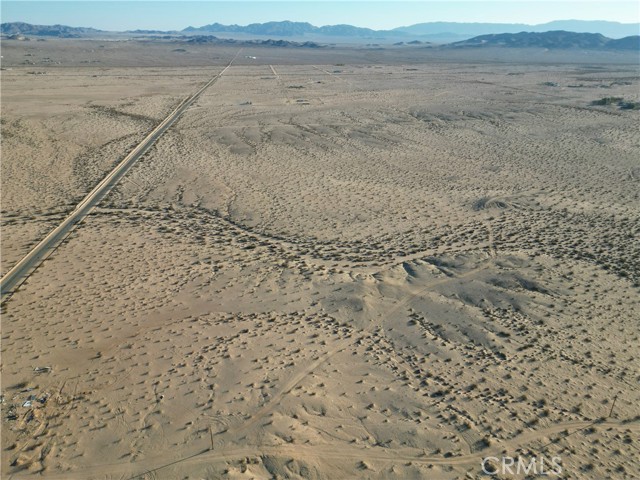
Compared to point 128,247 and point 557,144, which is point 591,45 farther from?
point 128,247

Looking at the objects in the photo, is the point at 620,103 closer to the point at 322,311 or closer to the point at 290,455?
the point at 322,311

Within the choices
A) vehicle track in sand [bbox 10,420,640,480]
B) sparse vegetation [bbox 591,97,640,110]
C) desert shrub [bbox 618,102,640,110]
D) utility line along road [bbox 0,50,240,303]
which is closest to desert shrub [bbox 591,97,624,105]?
sparse vegetation [bbox 591,97,640,110]

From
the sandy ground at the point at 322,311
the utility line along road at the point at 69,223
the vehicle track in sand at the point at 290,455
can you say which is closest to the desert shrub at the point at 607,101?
the sandy ground at the point at 322,311

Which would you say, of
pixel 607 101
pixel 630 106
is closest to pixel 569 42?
pixel 607 101

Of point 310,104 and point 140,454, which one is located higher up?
point 310,104

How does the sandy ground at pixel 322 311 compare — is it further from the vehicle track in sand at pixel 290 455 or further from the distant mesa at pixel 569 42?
the distant mesa at pixel 569 42

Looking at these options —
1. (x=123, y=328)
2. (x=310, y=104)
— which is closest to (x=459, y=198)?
(x=123, y=328)
